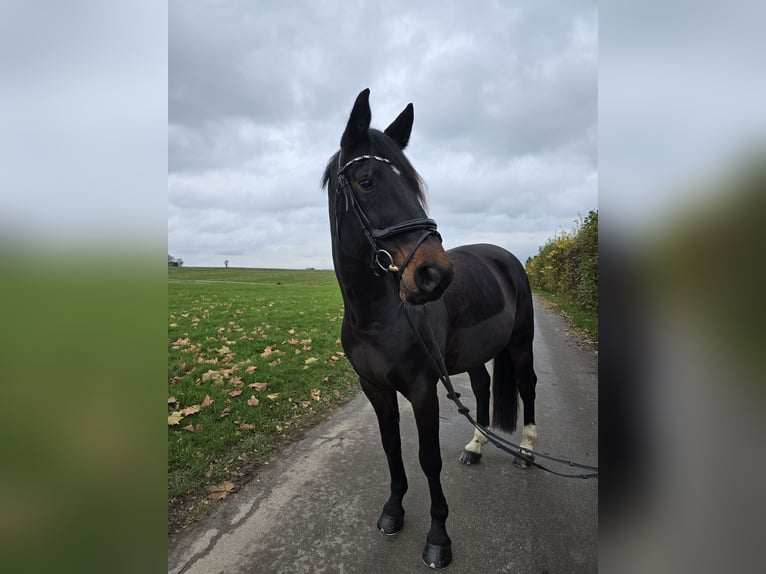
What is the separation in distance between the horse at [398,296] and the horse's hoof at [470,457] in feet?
3.11

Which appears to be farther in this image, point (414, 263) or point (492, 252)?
point (492, 252)

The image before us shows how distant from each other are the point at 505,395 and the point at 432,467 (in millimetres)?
1647

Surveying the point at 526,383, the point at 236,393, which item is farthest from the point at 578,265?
the point at 236,393

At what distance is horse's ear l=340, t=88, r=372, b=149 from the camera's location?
2076 mm

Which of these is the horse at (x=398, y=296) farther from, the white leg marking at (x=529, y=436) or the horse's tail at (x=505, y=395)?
the white leg marking at (x=529, y=436)

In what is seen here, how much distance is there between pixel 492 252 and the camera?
4.09 m

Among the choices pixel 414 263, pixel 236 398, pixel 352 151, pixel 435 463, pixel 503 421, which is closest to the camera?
pixel 414 263

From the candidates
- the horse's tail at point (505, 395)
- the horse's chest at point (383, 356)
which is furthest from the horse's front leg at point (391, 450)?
the horse's tail at point (505, 395)

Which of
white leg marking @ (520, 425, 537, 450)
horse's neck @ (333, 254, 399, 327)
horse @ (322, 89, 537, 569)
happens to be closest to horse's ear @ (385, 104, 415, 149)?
horse @ (322, 89, 537, 569)

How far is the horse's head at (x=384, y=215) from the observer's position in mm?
1904
